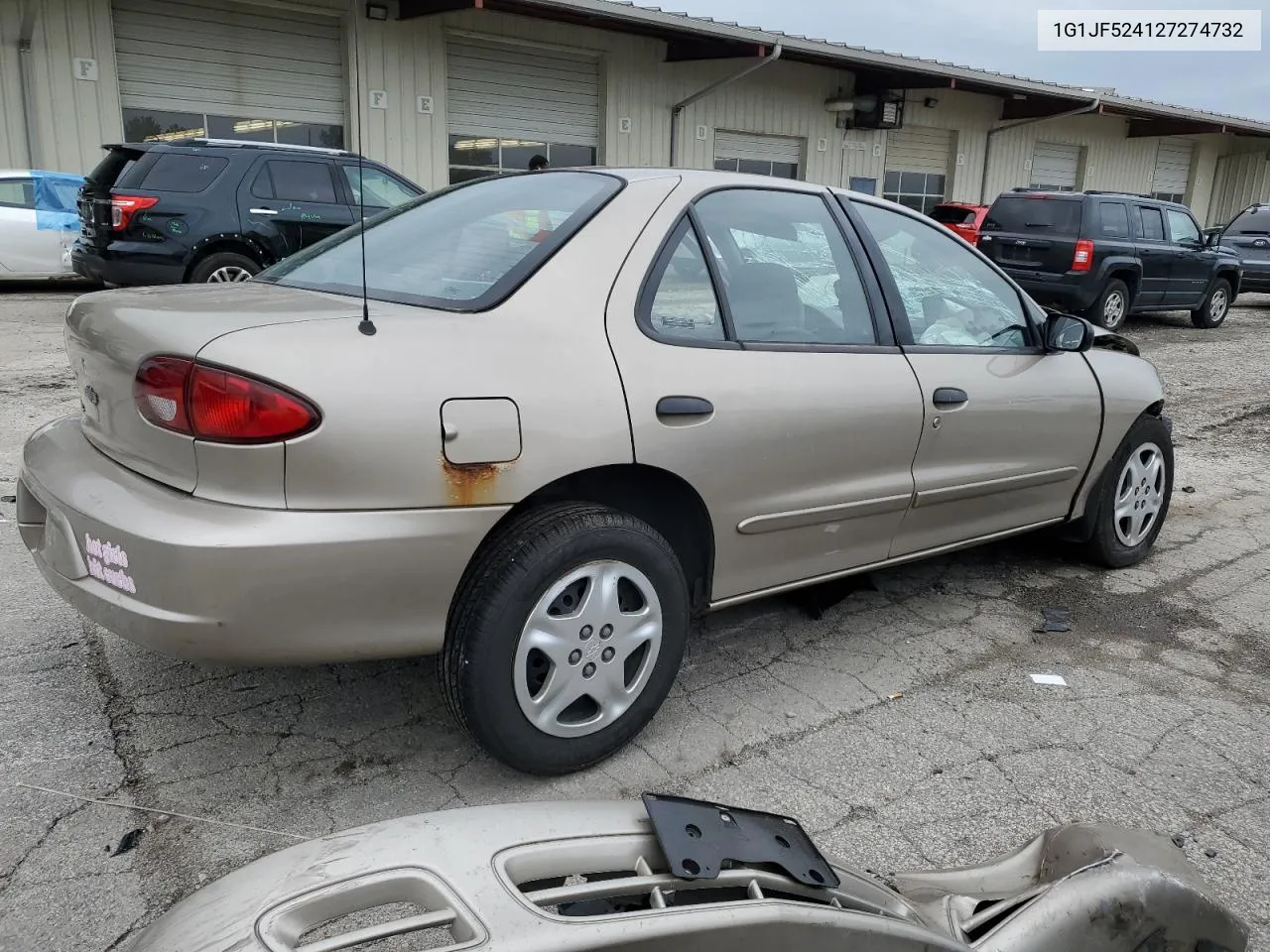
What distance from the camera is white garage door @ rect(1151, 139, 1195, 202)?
29.3 meters

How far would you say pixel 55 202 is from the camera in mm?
11812

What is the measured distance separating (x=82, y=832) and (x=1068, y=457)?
349cm

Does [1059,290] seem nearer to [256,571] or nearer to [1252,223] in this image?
[1252,223]

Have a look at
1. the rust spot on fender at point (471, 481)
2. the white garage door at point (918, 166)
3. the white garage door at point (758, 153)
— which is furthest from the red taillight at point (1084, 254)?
the rust spot on fender at point (471, 481)

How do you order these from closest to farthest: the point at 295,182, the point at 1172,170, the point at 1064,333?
the point at 1064,333
the point at 295,182
the point at 1172,170

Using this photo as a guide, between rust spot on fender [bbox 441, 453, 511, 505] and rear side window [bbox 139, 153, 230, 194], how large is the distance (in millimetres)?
8596

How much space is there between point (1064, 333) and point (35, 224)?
11793 mm

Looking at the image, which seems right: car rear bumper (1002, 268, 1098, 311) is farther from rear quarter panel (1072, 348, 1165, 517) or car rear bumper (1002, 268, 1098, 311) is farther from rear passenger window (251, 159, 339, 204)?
rear quarter panel (1072, 348, 1165, 517)

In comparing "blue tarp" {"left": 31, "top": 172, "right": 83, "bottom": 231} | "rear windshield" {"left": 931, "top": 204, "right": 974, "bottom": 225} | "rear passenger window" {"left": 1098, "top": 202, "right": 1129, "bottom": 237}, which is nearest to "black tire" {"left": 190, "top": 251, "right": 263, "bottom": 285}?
"blue tarp" {"left": 31, "top": 172, "right": 83, "bottom": 231}

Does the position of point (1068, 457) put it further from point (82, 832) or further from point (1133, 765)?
point (82, 832)

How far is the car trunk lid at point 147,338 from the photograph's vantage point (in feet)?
7.40

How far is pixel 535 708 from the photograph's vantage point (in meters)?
2.50

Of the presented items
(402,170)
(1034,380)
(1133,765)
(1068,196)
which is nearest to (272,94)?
(402,170)

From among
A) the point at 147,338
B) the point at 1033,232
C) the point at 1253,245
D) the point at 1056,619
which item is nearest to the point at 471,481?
the point at 147,338
